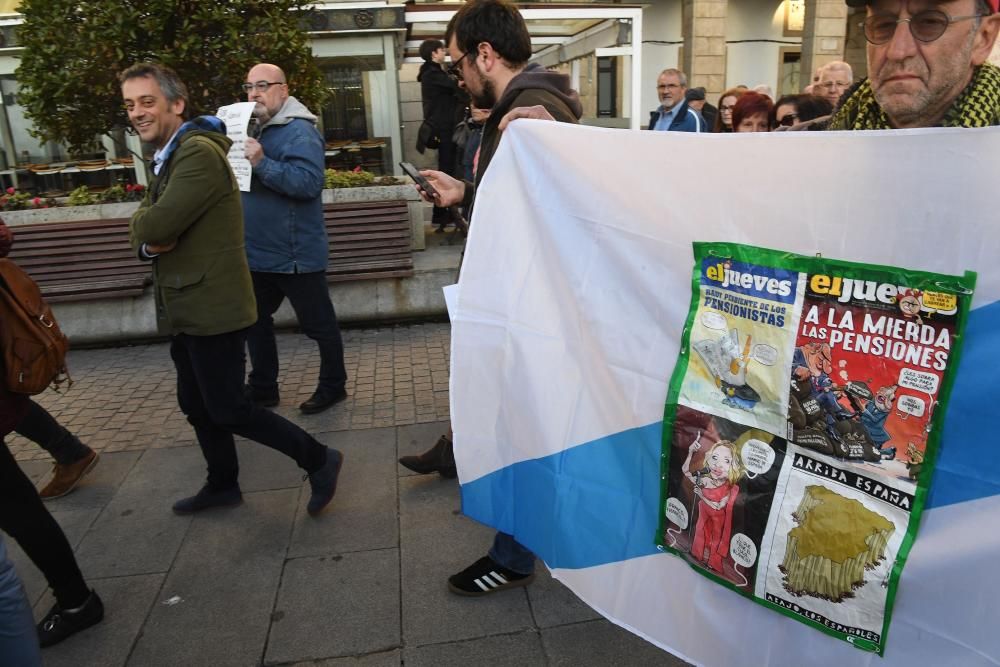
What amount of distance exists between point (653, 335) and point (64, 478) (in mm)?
3244

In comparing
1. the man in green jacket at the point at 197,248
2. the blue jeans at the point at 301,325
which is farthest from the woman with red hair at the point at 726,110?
the man in green jacket at the point at 197,248

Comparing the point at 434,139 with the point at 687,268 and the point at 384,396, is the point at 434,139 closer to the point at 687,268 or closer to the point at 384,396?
the point at 384,396

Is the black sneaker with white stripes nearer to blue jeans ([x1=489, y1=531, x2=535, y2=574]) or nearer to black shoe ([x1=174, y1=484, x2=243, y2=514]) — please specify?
blue jeans ([x1=489, y1=531, x2=535, y2=574])

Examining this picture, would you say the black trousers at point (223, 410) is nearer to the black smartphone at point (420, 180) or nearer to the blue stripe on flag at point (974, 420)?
the black smartphone at point (420, 180)

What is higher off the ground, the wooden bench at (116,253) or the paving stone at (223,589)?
the wooden bench at (116,253)

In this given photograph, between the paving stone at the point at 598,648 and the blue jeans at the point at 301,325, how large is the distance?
8.30 ft

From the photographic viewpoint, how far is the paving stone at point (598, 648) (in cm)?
235

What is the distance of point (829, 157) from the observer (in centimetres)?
144

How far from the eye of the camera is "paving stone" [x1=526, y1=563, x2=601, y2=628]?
2559mm

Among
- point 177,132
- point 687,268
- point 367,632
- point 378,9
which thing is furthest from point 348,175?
point 687,268

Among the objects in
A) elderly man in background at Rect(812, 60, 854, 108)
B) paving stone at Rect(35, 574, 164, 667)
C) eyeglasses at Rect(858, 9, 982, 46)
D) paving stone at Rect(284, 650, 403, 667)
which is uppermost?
elderly man in background at Rect(812, 60, 854, 108)

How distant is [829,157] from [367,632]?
2103 mm

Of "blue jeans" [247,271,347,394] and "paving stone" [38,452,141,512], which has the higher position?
"blue jeans" [247,271,347,394]

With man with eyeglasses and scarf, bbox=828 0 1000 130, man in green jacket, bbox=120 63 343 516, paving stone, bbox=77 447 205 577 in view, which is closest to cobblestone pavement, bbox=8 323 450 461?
paving stone, bbox=77 447 205 577
